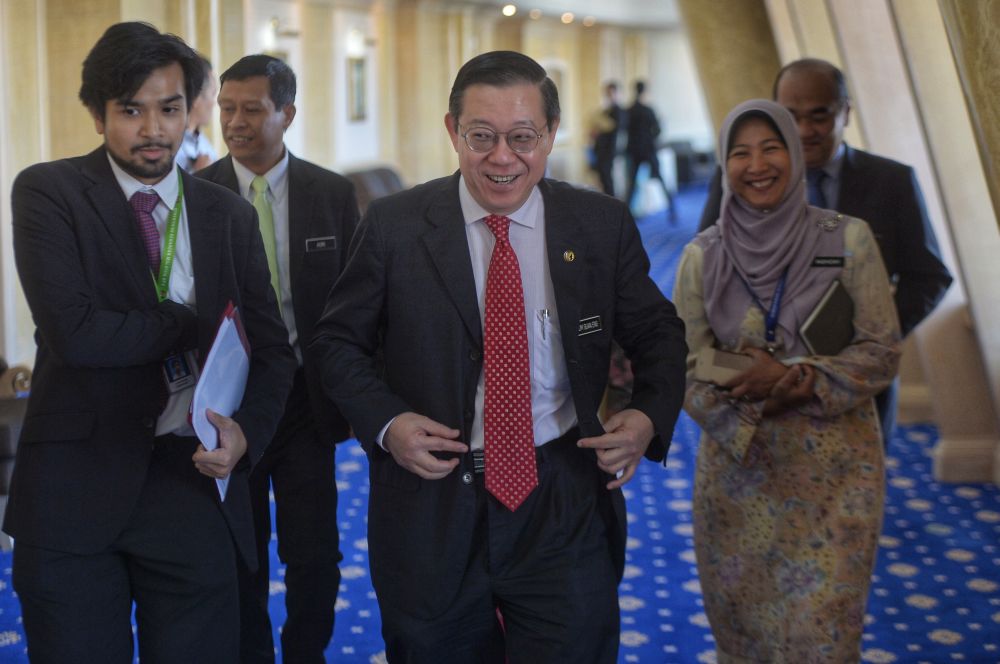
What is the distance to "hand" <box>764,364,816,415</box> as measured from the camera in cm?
327

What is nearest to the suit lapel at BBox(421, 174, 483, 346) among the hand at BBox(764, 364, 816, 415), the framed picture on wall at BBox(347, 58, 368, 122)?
the hand at BBox(764, 364, 816, 415)

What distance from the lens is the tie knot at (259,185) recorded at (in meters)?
3.58

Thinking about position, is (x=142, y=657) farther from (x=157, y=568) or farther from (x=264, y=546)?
(x=264, y=546)

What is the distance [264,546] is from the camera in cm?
375

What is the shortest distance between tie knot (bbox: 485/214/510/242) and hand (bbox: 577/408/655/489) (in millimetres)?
482

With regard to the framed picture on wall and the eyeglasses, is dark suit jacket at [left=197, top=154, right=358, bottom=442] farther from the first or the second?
the framed picture on wall

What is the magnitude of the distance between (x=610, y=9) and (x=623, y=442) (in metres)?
21.6

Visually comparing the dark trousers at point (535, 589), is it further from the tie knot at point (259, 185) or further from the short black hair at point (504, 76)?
the tie knot at point (259, 185)

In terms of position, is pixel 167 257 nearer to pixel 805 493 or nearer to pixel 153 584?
pixel 153 584

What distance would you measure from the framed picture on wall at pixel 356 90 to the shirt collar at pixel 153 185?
14118mm

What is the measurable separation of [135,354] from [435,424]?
2.16ft

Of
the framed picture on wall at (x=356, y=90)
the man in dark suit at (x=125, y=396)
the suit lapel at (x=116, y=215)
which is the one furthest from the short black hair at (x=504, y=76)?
the framed picture on wall at (x=356, y=90)

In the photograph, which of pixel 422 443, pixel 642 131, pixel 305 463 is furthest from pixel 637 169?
pixel 422 443

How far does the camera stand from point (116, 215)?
260cm
